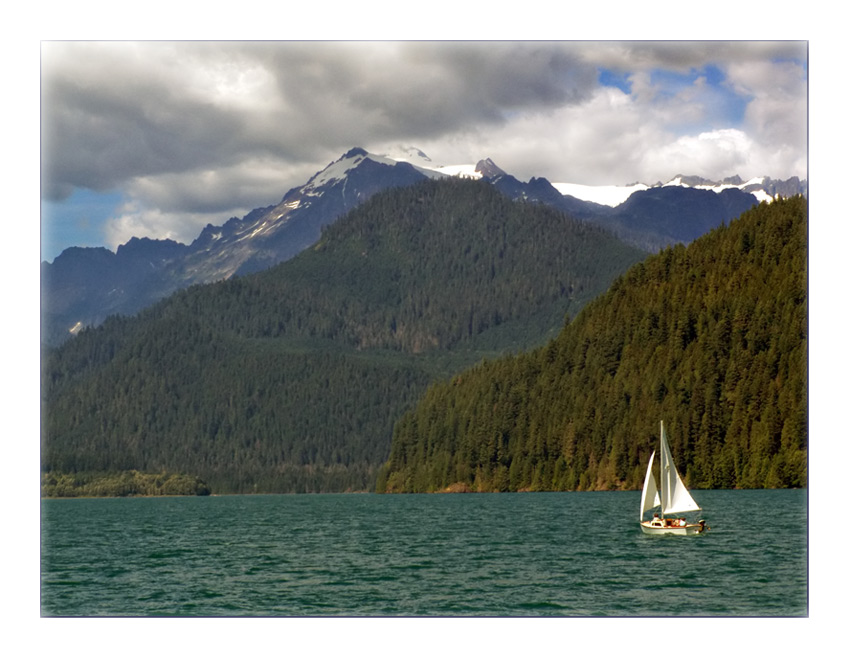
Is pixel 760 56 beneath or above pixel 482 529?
above

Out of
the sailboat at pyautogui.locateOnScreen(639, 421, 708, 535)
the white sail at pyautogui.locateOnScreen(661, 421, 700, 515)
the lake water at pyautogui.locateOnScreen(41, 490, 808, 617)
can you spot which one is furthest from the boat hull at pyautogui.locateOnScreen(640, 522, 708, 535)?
the white sail at pyautogui.locateOnScreen(661, 421, 700, 515)

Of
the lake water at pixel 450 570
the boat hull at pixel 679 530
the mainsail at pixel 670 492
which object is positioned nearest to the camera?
the lake water at pixel 450 570

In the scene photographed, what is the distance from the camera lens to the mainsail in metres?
124

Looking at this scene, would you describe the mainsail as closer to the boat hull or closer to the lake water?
the boat hull

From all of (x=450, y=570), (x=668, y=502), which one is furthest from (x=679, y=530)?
(x=450, y=570)

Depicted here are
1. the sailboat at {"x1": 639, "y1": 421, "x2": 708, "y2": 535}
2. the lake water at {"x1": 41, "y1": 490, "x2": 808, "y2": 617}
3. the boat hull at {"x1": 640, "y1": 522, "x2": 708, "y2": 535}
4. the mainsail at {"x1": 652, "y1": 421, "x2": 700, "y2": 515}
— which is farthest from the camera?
the mainsail at {"x1": 652, "y1": 421, "x2": 700, "y2": 515}

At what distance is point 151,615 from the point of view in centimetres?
7800

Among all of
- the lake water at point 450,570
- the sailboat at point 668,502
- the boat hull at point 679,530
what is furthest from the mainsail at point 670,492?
the lake water at point 450,570

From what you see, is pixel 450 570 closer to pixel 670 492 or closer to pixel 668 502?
pixel 668 502

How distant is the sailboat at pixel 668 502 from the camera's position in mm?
120688

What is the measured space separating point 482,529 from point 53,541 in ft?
162

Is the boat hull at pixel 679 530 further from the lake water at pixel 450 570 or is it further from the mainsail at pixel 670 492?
the mainsail at pixel 670 492
